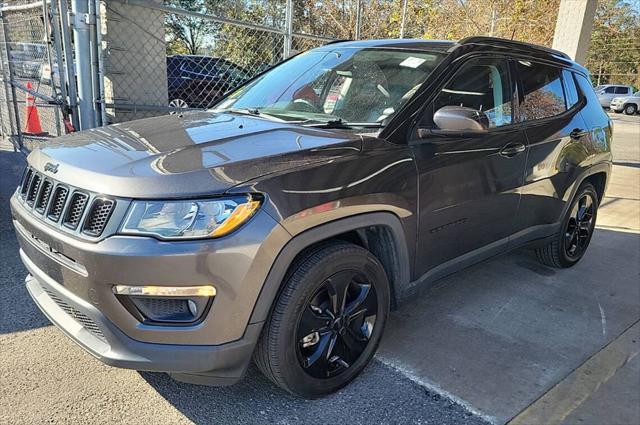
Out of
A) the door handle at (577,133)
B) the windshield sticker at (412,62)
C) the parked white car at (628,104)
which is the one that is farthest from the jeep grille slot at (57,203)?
the parked white car at (628,104)

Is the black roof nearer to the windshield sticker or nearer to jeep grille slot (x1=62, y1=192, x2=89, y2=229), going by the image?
the windshield sticker

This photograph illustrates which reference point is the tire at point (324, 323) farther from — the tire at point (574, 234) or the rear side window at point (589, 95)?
the rear side window at point (589, 95)

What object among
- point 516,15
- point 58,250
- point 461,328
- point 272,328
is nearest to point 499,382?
point 461,328

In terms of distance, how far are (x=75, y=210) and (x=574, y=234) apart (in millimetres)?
4174

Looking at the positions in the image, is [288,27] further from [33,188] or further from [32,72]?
[33,188]

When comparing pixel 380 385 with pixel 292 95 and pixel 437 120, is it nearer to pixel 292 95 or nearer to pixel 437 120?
pixel 437 120

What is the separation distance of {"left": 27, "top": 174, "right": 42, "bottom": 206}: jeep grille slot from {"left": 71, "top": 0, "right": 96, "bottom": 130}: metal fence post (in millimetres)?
2349

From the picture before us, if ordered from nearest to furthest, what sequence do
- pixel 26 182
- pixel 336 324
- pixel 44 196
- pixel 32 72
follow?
1. pixel 44 196
2. pixel 336 324
3. pixel 26 182
4. pixel 32 72

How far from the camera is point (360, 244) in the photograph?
2.87m

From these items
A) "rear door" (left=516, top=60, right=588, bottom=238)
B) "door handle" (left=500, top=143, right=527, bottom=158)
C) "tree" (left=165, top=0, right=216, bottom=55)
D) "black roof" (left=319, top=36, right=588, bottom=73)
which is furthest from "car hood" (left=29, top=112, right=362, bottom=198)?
"tree" (left=165, top=0, right=216, bottom=55)

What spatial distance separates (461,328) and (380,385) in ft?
3.11

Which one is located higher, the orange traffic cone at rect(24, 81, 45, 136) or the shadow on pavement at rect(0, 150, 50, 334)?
the orange traffic cone at rect(24, 81, 45, 136)

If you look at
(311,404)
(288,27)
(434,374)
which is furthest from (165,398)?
(288,27)

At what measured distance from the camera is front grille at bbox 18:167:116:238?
213cm
